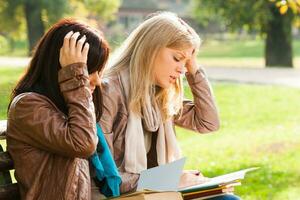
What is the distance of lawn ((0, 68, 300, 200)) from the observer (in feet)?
22.7

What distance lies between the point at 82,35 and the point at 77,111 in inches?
12.4

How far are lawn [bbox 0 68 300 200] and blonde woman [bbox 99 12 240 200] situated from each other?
68 centimetres

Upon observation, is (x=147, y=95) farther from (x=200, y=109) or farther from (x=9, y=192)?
(x=9, y=192)

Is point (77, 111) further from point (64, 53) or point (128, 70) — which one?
point (128, 70)

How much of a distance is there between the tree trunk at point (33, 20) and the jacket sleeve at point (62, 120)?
26.1 m

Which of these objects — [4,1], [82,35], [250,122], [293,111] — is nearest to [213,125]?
[82,35]

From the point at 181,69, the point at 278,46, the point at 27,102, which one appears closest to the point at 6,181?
the point at 27,102

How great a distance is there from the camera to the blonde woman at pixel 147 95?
3555 mm

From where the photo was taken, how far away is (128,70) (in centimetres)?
369

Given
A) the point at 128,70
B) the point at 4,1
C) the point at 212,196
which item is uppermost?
the point at 128,70

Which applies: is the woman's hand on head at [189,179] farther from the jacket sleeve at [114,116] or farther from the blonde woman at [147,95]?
the jacket sleeve at [114,116]

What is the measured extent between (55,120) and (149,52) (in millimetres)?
781

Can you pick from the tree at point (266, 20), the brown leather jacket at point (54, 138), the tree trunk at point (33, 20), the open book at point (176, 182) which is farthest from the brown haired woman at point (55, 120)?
the tree trunk at point (33, 20)

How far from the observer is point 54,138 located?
2945mm
